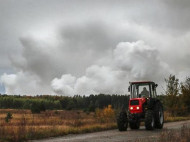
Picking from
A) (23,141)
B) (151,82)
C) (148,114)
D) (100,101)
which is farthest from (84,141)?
(100,101)

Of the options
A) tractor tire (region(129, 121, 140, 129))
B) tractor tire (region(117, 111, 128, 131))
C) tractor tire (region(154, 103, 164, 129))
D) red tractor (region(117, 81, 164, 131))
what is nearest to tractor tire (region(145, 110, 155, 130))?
red tractor (region(117, 81, 164, 131))

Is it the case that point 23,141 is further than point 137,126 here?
No

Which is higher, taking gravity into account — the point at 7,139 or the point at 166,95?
the point at 166,95

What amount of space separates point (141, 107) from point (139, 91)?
1339 millimetres

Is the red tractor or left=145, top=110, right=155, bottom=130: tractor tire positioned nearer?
left=145, top=110, right=155, bottom=130: tractor tire

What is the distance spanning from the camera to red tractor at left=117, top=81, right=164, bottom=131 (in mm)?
21942

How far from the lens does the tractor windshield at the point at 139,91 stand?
22.7 m

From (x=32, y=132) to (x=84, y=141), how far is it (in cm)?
361

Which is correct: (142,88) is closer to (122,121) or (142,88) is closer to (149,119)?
(149,119)

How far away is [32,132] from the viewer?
18.0m

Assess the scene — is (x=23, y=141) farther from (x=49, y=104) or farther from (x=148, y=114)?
(x=49, y=104)

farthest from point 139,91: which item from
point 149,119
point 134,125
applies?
point 134,125

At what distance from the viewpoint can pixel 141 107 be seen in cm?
2206

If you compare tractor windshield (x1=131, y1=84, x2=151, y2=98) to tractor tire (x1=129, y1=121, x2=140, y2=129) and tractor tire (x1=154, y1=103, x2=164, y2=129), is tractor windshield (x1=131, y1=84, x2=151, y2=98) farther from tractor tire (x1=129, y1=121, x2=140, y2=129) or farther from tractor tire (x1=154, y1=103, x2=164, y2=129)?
tractor tire (x1=129, y1=121, x2=140, y2=129)
